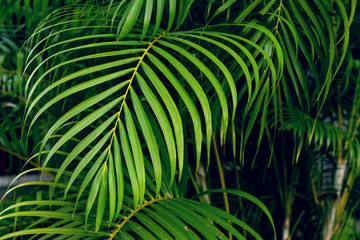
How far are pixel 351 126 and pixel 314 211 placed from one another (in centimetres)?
29

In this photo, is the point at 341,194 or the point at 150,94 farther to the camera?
the point at 341,194

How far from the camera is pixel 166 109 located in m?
0.82

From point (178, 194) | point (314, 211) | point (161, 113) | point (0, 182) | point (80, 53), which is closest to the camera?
point (161, 113)

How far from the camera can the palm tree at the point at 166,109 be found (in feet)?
1.55

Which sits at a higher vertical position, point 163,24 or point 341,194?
point 163,24

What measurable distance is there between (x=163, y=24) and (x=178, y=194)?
1.24 ft

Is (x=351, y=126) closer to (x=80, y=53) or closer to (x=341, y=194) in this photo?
(x=341, y=194)

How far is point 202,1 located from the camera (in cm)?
80

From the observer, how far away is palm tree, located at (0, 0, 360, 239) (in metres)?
0.47

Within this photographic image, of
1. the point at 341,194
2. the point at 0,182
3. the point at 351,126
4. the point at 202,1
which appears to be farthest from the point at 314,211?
the point at 0,182

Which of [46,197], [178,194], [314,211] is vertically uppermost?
[178,194]

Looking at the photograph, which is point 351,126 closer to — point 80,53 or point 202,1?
point 202,1

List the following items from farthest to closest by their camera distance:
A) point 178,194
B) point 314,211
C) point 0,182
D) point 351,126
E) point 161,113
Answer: point 0,182 < point 314,211 < point 351,126 < point 178,194 < point 161,113

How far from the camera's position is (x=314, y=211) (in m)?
1.11
